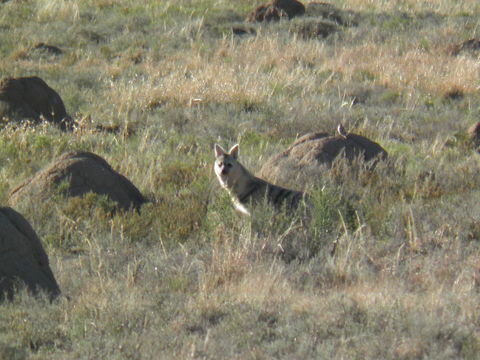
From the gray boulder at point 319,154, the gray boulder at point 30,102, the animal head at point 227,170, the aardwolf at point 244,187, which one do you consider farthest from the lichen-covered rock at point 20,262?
the gray boulder at point 30,102

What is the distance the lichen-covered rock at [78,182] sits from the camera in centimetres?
879

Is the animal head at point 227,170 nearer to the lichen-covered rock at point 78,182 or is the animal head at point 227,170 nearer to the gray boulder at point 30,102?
the lichen-covered rock at point 78,182

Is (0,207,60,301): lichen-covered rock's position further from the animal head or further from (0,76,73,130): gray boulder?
(0,76,73,130): gray boulder

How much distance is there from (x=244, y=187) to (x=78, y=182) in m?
1.66

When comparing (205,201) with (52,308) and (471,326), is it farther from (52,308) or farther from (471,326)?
(471,326)

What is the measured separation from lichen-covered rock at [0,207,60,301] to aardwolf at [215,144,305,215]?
258cm

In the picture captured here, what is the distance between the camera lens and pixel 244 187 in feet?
30.4

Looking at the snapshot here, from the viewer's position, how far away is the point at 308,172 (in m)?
9.79

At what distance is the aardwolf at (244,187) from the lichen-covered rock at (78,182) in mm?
897

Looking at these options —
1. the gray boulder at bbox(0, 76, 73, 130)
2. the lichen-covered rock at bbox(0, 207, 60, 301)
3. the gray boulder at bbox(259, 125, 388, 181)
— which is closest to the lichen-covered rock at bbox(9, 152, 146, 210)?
the gray boulder at bbox(259, 125, 388, 181)

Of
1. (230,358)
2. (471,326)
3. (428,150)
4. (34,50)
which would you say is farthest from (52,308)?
(34,50)

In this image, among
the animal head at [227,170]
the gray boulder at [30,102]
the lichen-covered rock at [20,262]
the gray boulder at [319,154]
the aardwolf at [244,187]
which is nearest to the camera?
the lichen-covered rock at [20,262]

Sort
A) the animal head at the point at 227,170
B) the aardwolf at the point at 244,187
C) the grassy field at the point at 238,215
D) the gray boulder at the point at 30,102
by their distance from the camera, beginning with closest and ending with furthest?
the grassy field at the point at 238,215, the aardwolf at the point at 244,187, the animal head at the point at 227,170, the gray boulder at the point at 30,102

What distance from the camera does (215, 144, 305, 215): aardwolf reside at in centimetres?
873
